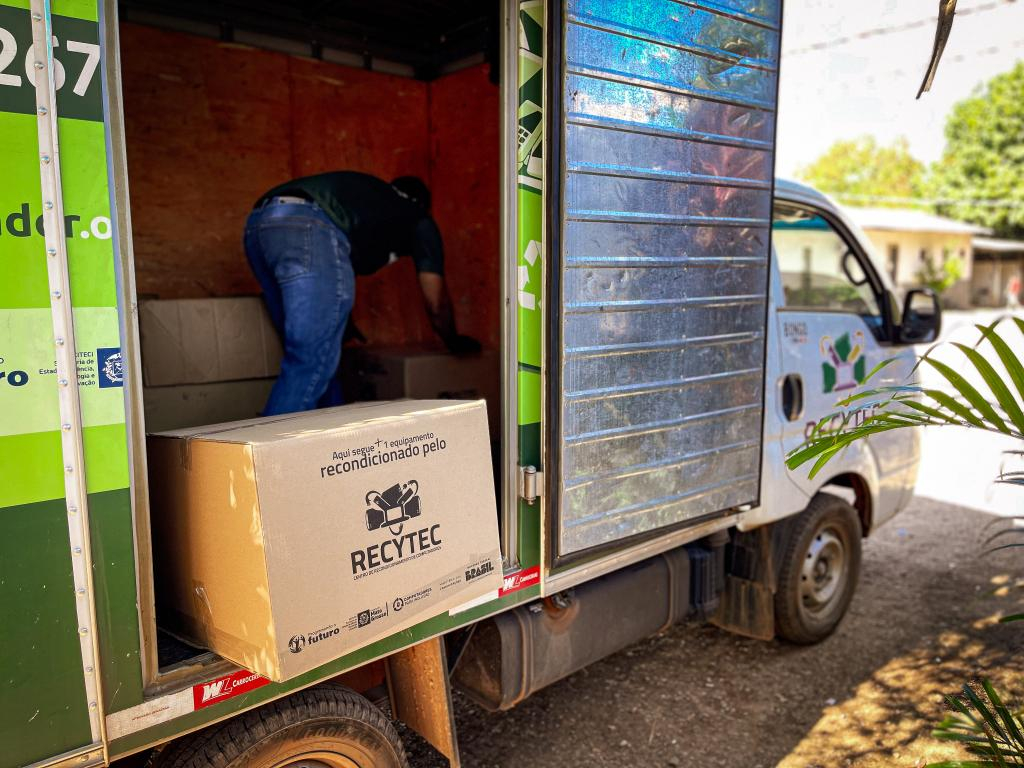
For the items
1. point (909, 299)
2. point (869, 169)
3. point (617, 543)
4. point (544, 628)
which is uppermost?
point (869, 169)

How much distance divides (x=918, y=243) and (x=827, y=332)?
29569mm

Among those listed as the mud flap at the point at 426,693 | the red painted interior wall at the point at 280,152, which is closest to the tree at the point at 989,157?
the red painted interior wall at the point at 280,152

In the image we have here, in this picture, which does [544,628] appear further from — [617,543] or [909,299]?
[909,299]

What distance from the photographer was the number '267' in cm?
141

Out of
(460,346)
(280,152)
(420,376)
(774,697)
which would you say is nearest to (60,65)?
(420,376)

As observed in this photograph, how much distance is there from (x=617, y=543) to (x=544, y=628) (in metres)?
0.39

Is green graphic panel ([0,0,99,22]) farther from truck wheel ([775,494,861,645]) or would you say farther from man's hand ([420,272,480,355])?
truck wheel ([775,494,861,645])

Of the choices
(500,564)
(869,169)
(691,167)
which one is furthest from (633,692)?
(869,169)

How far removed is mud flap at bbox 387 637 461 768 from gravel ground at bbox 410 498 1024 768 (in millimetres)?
651

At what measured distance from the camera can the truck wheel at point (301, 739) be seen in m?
1.85

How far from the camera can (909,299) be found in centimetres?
396

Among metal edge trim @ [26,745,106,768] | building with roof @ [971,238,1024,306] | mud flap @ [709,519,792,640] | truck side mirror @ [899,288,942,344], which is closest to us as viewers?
metal edge trim @ [26,745,106,768]

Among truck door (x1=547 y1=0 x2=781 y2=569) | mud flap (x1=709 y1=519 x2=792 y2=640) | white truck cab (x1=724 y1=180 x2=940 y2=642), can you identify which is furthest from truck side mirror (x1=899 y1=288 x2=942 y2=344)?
truck door (x1=547 y1=0 x2=781 y2=569)

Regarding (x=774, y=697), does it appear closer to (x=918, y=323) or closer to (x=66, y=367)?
(x=918, y=323)
